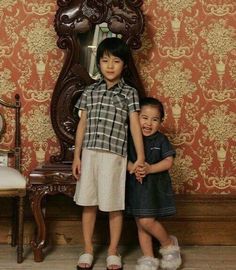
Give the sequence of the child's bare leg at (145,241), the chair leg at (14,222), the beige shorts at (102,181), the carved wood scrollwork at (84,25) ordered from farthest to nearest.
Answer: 1. the chair leg at (14,222)
2. the carved wood scrollwork at (84,25)
3. the child's bare leg at (145,241)
4. the beige shorts at (102,181)

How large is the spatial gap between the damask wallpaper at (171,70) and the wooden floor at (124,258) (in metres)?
0.46

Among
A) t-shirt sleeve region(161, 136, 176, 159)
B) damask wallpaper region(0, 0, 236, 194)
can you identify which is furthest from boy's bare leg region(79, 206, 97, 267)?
damask wallpaper region(0, 0, 236, 194)

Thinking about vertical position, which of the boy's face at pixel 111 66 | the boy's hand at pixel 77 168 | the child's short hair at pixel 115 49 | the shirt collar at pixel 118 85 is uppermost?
the child's short hair at pixel 115 49

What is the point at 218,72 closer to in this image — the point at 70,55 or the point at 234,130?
the point at 234,130

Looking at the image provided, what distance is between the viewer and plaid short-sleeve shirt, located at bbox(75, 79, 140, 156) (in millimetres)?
2395

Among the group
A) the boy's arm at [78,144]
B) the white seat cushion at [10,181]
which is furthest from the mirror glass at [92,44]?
the white seat cushion at [10,181]

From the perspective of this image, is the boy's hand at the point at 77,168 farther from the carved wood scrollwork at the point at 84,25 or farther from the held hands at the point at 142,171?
the carved wood scrollwork at the point at 84,25

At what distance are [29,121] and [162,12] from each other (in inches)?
41.7

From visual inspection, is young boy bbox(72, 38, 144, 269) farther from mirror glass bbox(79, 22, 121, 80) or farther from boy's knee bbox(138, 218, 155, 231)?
mirror glass bbox(79, 22, 121, 80)

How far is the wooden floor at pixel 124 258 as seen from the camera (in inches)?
99.7

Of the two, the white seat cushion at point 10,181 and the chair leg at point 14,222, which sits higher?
the white seat cushion at point 10,181

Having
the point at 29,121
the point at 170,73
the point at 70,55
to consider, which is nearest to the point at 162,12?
the point at 170,73

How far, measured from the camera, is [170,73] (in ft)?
9.59

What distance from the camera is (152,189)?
241 cm
